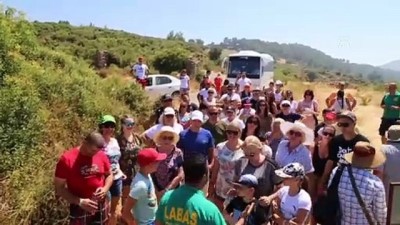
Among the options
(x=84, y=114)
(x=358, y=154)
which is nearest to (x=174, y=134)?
(x=358, y=154)

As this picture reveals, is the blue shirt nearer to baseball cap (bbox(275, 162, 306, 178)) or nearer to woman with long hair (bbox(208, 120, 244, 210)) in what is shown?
woman with long hair (bbox(208, 120, 244, 210))

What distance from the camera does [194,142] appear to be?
670 centimetres

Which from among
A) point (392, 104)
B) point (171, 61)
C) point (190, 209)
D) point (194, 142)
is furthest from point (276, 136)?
point (171, 61)

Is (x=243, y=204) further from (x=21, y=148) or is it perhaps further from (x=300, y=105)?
(x=300, y=105)

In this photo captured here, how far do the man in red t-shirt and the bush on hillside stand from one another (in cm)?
131

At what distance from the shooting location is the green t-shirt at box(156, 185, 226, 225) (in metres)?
3.54

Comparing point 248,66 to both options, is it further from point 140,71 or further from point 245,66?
point 140,71

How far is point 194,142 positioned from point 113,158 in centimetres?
107

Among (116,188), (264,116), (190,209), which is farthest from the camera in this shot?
(264,116)

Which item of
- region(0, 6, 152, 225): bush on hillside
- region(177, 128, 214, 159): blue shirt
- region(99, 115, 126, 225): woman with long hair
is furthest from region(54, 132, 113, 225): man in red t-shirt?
region(177, 128, 214, 159): blue shirt

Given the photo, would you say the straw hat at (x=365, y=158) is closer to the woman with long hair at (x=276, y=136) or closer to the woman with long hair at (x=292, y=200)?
the woman with long hair at (x=292, y=200)

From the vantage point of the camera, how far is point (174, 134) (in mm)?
6273

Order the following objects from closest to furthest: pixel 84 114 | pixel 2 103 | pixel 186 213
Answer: pixel 186 213, pixel 2 103, pixel 84 114

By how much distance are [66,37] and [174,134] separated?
48.2 m
